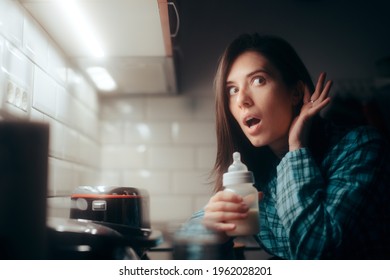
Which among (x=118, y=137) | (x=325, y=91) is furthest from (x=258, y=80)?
(x=118, y=137)

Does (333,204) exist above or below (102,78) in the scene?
below

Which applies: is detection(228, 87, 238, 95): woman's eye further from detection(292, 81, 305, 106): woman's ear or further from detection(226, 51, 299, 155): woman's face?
detection(292, 81, 305, 106): woman's ear

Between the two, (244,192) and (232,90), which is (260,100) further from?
(244,192)

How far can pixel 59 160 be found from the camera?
0.88 metres

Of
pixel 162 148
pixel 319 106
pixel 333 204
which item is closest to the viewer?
pixel 333 204

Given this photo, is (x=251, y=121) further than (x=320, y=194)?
Yes

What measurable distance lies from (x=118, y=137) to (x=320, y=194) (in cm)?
49

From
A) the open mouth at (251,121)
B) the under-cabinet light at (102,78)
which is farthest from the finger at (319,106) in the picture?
the under-cabinet light at (102,78)

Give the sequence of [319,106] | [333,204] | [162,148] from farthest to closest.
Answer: [162,148], [319,106], [333,204]

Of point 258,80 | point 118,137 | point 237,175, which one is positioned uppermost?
point 258,80

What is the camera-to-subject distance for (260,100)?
2.79 ft

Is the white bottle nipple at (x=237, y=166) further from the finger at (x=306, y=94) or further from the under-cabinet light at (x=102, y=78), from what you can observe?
the under-cabinet light at (x=102, y=78)

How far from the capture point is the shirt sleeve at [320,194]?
2.42ft
